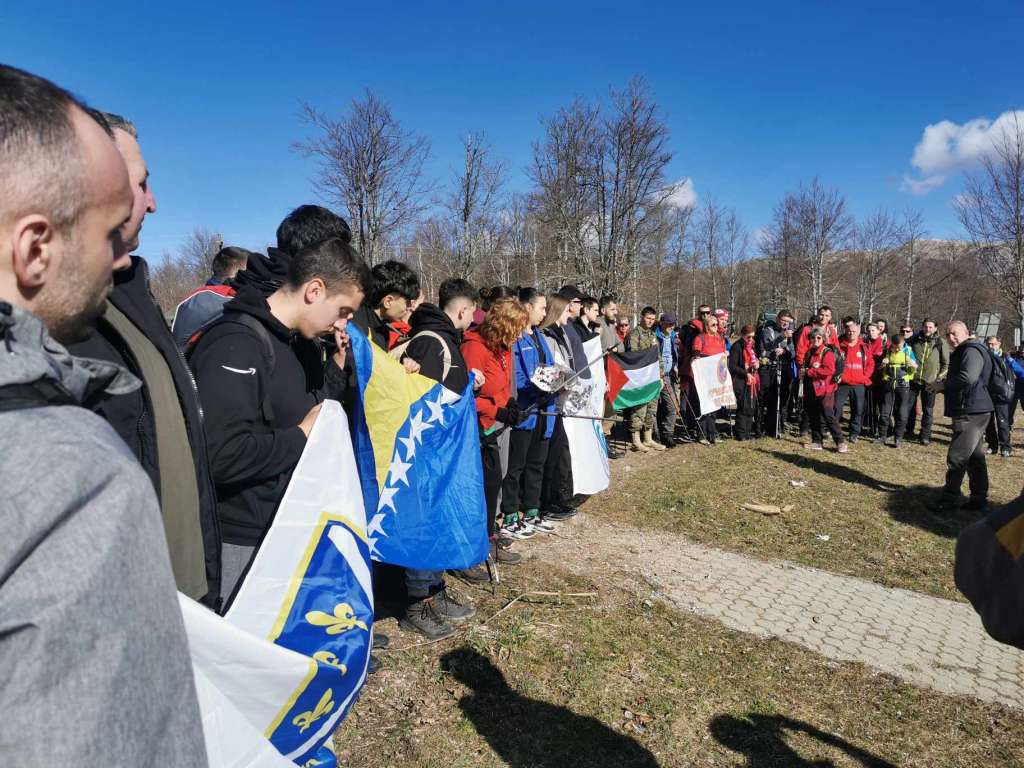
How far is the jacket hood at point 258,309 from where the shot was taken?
250 centimetres

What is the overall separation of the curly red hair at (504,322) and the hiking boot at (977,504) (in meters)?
6.86

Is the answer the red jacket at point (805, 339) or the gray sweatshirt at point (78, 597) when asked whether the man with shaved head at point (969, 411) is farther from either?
the gray sweatshirt at point (78, 597)

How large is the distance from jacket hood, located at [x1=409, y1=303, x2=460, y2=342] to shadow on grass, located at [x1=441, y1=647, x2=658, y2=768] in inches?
94.5

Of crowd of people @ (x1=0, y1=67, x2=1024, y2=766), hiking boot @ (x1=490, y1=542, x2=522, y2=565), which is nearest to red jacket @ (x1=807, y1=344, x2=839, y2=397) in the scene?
hiking boot @ (x1=490, y1=542, x2=522, y2=565)

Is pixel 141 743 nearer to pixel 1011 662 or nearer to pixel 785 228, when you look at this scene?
pixel 1011 662

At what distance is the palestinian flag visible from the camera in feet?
31.7


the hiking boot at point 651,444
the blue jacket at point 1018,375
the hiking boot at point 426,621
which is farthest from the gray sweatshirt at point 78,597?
the blue jacket at point 1018,375

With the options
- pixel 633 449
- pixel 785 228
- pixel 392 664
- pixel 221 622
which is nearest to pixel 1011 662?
pixel 392 664

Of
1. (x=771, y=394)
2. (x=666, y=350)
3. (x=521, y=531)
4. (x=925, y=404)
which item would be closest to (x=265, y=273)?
(x=521, y=531)

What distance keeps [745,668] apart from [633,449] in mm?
7463

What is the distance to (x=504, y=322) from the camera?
538cm

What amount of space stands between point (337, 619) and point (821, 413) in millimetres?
11395

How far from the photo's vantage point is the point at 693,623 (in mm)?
4758

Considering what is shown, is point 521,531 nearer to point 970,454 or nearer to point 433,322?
point 433,322
